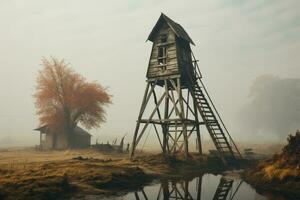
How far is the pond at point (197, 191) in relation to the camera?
11.3 metres

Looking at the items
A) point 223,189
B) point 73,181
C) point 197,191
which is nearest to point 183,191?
point 197,191

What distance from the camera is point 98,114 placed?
45.5 meters

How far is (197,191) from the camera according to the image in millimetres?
12508

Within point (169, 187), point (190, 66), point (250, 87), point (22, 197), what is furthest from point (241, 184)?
point (250, 87)

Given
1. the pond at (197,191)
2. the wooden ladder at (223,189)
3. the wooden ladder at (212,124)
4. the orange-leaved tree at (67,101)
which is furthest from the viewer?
the orange-leaved tree at (67,101)

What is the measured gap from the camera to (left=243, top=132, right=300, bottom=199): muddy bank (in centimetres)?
1296

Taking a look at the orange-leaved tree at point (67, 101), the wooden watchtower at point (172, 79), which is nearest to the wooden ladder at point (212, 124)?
the wooden watchtower at point (172, 79)

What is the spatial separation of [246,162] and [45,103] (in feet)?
104

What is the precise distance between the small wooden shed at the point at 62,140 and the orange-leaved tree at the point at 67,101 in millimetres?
909

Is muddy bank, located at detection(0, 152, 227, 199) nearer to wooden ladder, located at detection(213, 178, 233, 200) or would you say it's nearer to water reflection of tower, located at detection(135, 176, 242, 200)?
water reflection of tower, located at detection(135, 176, 242, 200)

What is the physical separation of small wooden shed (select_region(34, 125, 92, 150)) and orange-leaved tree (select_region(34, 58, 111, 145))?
0.91 meters

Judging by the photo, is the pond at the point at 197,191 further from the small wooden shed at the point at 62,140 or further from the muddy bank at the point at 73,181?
the small wooden shed at the point at 62,140

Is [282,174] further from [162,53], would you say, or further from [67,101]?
[67,101]

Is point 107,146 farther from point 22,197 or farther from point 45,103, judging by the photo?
point 22,197
